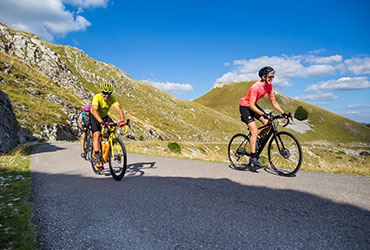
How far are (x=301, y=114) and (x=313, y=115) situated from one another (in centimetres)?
1026

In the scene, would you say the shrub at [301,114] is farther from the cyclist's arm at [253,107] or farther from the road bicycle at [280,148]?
the cyclist's arm at [253,107]

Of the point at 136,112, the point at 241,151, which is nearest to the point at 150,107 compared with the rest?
the point at 136,112

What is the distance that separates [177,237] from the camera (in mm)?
2545

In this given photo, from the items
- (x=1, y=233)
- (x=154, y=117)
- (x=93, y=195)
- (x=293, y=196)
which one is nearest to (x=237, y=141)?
(x=293, y=196)

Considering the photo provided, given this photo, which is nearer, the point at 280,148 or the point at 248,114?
the point at 280,148

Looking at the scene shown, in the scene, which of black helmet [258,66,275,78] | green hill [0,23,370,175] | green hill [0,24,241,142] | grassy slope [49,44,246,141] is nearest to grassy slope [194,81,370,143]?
green hill [0,23,370,175]

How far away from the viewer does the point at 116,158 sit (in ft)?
20.1

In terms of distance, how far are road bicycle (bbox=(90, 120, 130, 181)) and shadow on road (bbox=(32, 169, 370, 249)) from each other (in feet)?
3.58

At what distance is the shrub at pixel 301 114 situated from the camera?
125037 millimetres

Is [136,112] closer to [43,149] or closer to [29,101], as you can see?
[29,101]

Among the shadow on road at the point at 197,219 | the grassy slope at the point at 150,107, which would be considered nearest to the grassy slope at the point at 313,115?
the grassy slope at the point at 150,107

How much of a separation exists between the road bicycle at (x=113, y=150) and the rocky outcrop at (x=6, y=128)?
8200 mm

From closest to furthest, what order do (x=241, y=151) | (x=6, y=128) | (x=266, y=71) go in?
(x=266, y=71)
(x=241, y=151)
(x=6, y=128)

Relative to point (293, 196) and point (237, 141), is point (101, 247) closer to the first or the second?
point (293, 196)
